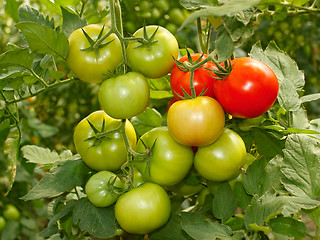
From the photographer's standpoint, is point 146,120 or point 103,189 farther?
point 146,120

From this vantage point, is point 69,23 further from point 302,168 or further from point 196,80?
point 302,168

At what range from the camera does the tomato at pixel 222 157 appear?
1.64 ft

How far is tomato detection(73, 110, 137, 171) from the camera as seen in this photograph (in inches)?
21.7

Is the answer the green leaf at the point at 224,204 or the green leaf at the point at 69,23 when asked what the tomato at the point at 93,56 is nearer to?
the green leaf at the point at 69,23

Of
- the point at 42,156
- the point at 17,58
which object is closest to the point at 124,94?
the point at 17,58

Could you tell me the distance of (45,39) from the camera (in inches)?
19.8

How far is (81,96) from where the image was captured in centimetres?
136

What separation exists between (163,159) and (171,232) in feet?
0.43

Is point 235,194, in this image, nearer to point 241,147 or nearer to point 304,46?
point 241,147

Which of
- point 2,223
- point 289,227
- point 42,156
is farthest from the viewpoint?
point 2,223

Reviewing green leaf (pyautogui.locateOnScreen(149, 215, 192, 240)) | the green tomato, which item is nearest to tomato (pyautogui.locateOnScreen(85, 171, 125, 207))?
green leaf (pyautogui.locateOnScreen(149, 215, 192, 240))

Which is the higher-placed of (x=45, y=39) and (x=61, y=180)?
(x=45, y=39)

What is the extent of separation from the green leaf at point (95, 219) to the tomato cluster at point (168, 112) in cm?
2

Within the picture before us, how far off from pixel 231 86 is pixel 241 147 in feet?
0.29
